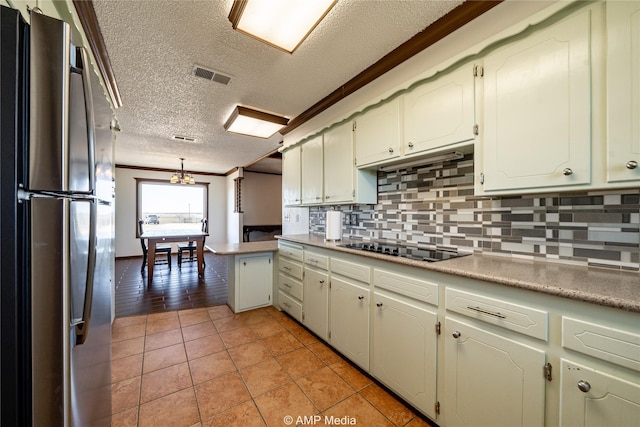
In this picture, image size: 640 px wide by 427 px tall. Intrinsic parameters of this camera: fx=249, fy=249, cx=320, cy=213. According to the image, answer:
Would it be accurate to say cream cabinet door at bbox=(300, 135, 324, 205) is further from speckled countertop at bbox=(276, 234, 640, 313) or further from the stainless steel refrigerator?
the stainless steel refrigerator

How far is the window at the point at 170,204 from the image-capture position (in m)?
6.92

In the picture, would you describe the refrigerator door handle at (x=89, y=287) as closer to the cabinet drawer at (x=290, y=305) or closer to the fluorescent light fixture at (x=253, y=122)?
the cabinet drawer at (x=290, y=305)

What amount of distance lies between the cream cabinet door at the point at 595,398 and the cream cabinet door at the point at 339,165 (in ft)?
5.86

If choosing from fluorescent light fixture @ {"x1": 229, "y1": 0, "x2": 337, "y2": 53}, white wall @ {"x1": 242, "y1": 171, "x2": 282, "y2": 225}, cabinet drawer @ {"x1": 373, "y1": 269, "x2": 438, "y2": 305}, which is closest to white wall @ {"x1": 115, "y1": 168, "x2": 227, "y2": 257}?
white wall @ {"x1": 242, "y1": 171, "x2": 282, "y2": 225}

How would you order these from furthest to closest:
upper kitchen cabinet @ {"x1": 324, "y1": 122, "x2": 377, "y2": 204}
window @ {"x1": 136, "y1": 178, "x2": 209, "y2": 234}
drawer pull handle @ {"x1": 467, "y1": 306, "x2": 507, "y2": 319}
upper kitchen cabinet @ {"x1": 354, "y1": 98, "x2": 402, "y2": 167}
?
1. window @ {"x1": 136, "y1": 178, "x2": 209, "y2": 234}
2. upper kitchen cabinet @ {"x1": 324, "y1": 122, "x2": 377, "y2": 204}
3. upper kitchen cabinet @ {"x1": 354, "y1": 98, "x2": 402, "y2": 167}
4. drawer pull handle @ {"x1": 467, "y1": 306, "x2": 507, "y2": 319}

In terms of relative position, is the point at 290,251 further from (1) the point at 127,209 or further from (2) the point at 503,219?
(1) the point at 127,209

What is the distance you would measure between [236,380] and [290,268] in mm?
1221

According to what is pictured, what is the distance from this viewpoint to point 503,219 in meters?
1.62

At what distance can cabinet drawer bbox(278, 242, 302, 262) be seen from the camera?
2.70 m

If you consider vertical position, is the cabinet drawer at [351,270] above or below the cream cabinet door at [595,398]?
above

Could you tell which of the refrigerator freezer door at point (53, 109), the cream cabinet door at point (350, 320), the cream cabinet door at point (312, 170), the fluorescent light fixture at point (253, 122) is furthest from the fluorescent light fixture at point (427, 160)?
the refrigerator freezer door at point (53, 109)

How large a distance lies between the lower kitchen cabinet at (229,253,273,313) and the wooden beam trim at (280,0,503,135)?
6.59 feet

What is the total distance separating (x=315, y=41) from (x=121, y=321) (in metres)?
3.47

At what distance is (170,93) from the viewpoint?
2.65 metres
